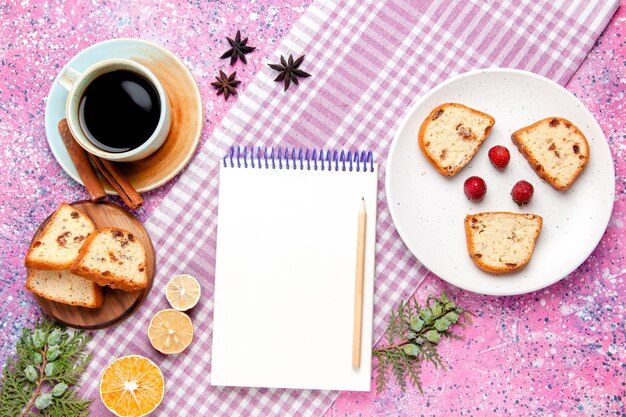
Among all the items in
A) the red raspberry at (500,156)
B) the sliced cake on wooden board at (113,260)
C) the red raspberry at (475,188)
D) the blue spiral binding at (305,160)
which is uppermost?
the red raspberry at (500,156)

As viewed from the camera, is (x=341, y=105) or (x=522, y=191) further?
(x=341, y=105)

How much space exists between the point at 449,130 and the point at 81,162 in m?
0.83

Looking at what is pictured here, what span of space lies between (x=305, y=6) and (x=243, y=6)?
15 cm

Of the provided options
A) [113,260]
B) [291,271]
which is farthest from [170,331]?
[291,271]

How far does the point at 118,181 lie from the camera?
4.91 ft

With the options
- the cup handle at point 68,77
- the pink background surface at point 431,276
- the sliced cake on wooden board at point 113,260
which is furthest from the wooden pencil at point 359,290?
the cup handle at point 68,77

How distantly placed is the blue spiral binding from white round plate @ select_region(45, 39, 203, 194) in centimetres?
11

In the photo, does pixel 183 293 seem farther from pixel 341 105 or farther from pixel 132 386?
pixel 341 105

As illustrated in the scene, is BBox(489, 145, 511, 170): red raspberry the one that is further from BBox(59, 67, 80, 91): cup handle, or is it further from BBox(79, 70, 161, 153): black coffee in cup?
BBox(59, 67, 80, 91): cup handle

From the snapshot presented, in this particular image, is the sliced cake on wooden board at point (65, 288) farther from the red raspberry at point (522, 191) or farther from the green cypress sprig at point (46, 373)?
the red raspberry at point (522, 191)

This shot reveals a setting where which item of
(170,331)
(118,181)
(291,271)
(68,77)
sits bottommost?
(170,331)

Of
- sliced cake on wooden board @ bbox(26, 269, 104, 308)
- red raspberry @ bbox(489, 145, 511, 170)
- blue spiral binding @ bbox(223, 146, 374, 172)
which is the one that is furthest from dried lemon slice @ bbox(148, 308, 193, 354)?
red raspberry @ bbox(489, 145, 511, 170)

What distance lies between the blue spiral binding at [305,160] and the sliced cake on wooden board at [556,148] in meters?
0.35

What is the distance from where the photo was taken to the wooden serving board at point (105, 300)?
153cm
